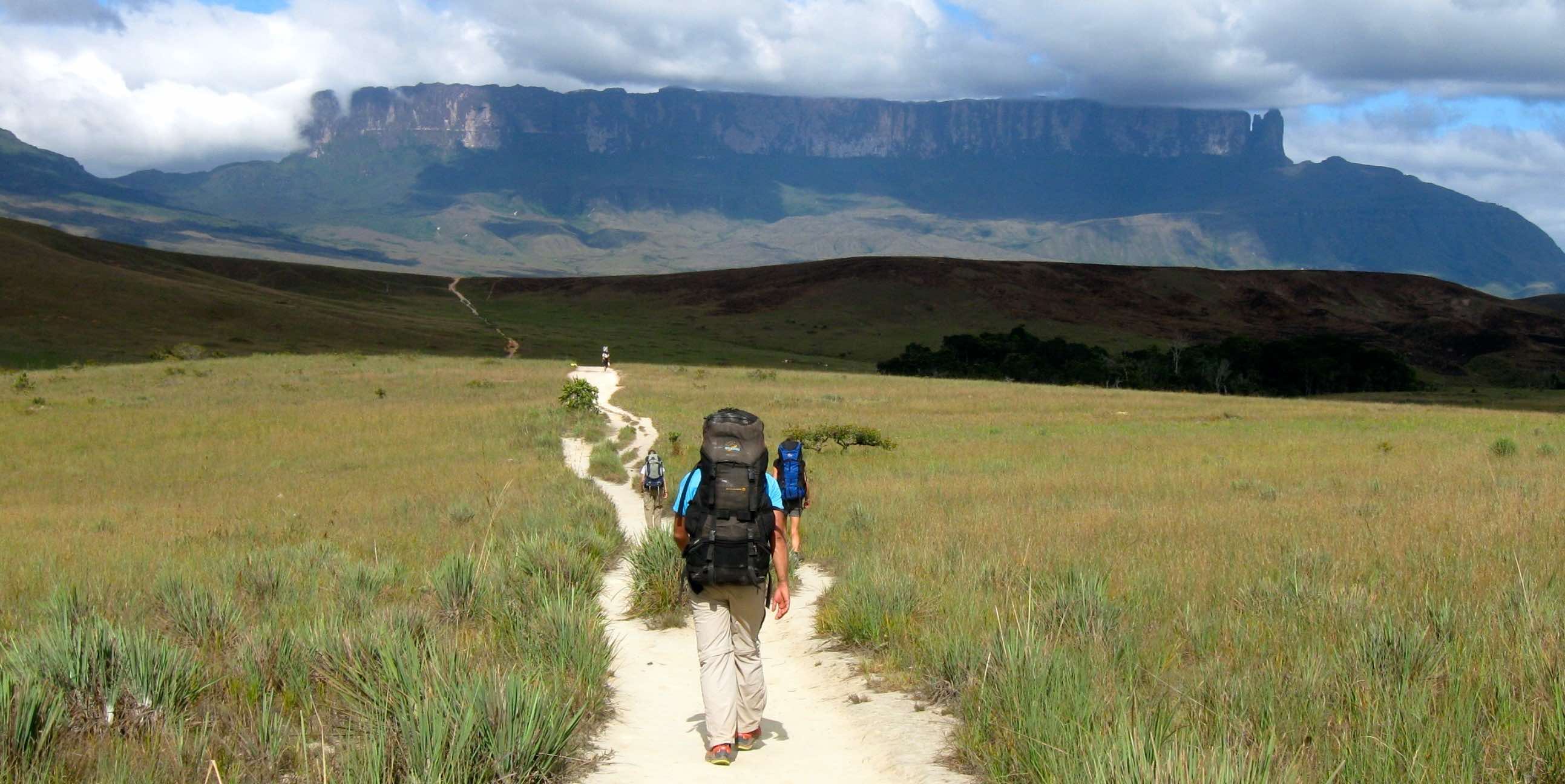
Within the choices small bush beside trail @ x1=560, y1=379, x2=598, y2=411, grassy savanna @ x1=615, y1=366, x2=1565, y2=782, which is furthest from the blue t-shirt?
small bush beside trail @ x1=560, y1=379, x2=598, y2=411

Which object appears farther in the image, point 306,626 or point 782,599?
point 306,626

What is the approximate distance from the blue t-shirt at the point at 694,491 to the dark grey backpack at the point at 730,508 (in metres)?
0.16

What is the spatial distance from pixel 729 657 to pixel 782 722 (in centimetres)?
92

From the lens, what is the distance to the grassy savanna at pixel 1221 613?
5.28 m

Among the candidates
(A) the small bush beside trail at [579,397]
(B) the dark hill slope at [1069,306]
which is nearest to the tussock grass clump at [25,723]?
(A) the small bush beside trail at [579,397]

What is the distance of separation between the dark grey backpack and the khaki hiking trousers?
177 mm

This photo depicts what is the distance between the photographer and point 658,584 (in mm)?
10703

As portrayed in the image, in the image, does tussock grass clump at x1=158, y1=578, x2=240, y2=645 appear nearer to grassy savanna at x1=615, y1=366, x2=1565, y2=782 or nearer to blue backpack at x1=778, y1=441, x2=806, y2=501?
grassy savanna at x1=615, y1=366, x2=1565, y2=782

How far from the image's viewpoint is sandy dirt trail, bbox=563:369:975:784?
251 inches

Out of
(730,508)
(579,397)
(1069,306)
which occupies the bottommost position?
(579,397)

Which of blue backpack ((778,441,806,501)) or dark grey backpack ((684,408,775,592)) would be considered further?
blue backpack ((778,441,806,501))

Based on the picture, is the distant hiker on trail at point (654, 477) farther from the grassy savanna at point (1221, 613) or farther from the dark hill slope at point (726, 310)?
the dark hill slope at point (726, 310)

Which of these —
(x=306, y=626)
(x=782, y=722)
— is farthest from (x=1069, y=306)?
(x=306, y=626)

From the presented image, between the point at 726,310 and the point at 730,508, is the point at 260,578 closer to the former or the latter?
the point at 730,508
